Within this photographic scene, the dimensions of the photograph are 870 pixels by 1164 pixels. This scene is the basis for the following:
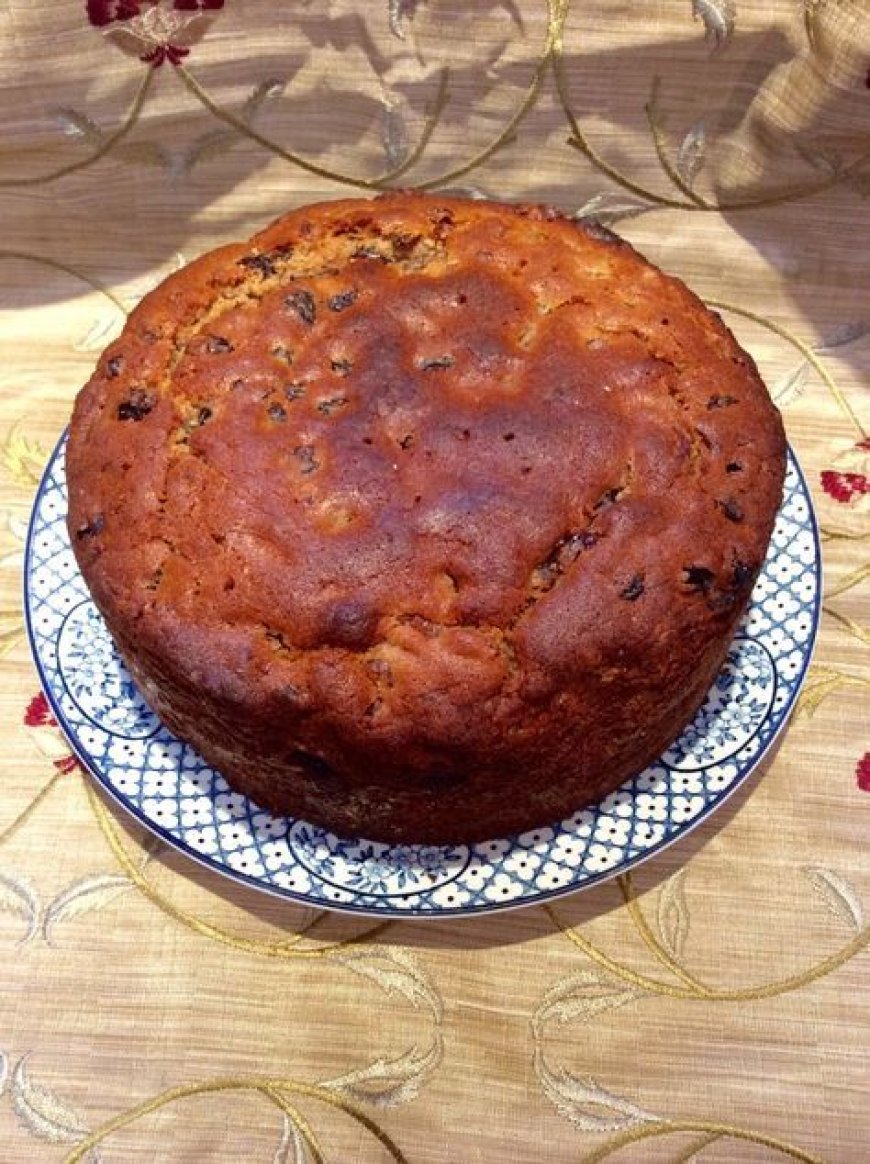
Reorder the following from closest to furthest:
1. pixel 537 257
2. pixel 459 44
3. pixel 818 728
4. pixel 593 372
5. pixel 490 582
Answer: pixel 490 582 → pixel 593 372 → pixel 537 257 → pixel 818 728 → pixel 459 44

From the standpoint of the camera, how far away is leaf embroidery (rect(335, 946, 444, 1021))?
163 centimetres

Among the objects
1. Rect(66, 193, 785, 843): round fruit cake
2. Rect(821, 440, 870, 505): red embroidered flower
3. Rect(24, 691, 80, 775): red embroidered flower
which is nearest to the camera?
Rect(66, 193, 785, 843): round fruit cake

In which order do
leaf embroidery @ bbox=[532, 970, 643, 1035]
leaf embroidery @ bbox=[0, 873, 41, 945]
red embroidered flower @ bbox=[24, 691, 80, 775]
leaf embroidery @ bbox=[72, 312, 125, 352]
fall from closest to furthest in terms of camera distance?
leaf embroidery @ bbox=[532, 970, 643, 1035] → leaf embroidery @ bbox=[0, 873, 41, 945] → red embroidered flower @ bbox=[24, 691, 80, 775] → leaf embroidery @ bbox=[72, 312, 125, 352]

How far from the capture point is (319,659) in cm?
135

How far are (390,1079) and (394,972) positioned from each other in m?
0.14

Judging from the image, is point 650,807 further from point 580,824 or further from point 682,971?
point 682,971

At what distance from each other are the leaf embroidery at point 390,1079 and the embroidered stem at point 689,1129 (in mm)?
255

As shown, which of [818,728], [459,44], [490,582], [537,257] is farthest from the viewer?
[459,44]

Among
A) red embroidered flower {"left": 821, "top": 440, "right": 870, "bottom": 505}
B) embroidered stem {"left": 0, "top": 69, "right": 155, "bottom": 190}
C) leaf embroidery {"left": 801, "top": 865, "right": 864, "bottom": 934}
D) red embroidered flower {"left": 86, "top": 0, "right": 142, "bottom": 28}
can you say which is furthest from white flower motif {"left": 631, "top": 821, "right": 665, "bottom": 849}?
red embroidered flower {"left": 86, "top": 0, "right": 142, "bottom": 28}

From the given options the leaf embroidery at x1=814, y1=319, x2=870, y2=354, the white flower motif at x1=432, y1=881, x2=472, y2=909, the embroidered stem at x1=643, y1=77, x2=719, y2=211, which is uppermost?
the embroidered stem at x1=643, y1=77, x2=719, y2=211

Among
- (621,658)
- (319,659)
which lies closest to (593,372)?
(621,658)

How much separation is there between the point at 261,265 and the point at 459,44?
1086 millimetres

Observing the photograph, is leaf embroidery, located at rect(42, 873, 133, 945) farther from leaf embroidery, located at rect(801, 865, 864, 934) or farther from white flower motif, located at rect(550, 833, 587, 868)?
leaf embroidery, located at rect(801, 865, 864, 934)

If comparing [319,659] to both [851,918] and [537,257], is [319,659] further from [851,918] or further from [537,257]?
[851,918]
